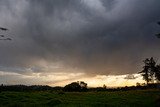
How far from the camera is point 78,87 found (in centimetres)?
11081

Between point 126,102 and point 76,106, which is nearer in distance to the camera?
point 76,106

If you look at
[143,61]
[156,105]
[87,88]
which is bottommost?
[156,105]

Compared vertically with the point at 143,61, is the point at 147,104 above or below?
below

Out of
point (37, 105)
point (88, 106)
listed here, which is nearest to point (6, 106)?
point (37, 105)

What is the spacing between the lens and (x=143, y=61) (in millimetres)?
112688

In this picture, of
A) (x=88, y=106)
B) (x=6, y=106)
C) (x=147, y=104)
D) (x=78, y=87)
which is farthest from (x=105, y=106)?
(x=78, y=87)

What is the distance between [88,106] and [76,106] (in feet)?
5.65

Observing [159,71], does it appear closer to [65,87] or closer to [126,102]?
[65,87]

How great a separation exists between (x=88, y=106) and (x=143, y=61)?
65950 millimetres

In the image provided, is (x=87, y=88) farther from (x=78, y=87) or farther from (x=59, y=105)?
(x=59, y=105)

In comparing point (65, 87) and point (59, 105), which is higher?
point (65, 87)

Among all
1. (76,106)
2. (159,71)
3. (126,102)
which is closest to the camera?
(76,106)

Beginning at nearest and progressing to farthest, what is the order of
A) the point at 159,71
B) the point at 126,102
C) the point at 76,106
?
the point at 76,106 → the point at 126,102 → the point at 159,71

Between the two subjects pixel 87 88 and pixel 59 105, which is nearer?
pixel 59 105
